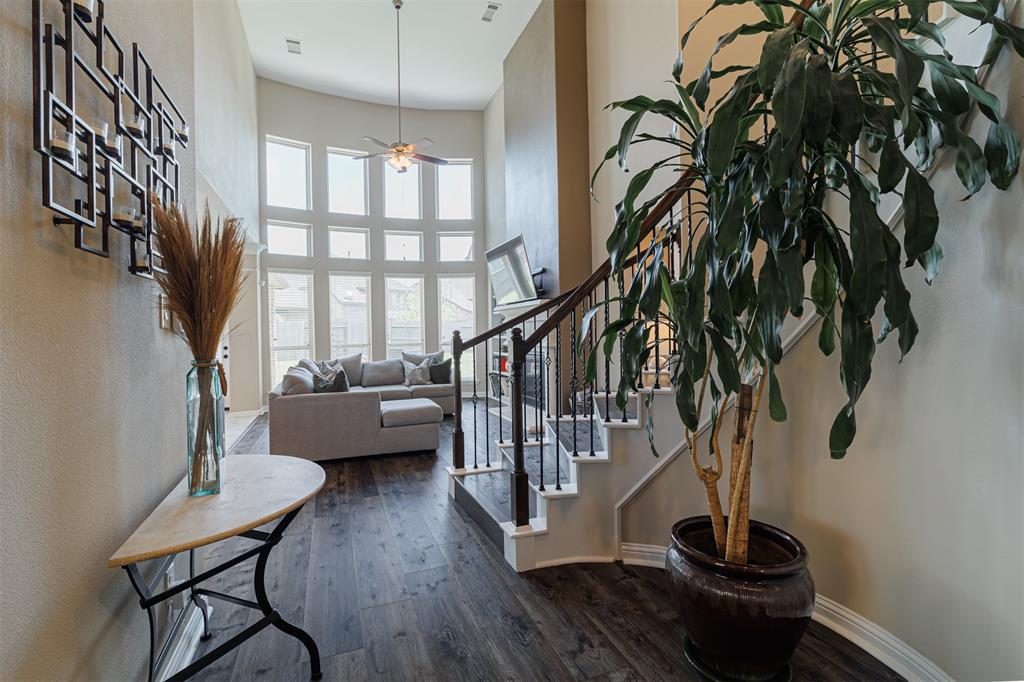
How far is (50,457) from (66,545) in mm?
224

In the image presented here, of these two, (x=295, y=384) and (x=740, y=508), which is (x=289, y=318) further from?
(x=740, y=508)

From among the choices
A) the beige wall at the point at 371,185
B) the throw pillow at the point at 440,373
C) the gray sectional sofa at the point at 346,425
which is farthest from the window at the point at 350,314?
the gray sectional sofa at the point at 346,425

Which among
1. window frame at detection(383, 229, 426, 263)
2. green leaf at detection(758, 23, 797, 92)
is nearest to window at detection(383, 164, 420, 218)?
window frame at detection(383, 229, 426, 263)

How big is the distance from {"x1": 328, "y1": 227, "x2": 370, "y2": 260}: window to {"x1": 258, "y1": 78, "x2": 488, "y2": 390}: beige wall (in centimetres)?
12

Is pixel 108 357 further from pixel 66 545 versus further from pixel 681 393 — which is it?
pixel 681 393

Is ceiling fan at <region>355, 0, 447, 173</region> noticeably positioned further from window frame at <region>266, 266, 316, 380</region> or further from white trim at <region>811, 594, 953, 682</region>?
white trim at <region>811, 594, 953, 682</region>

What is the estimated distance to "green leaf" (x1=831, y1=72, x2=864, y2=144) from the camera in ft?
3.61

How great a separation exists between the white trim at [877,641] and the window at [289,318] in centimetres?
813

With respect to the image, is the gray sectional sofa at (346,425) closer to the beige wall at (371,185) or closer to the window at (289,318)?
the window at (289,318)

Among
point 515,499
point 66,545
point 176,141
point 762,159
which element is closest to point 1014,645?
point 762,159

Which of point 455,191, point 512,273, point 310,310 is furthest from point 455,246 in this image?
point 512,273

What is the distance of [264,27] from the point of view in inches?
259

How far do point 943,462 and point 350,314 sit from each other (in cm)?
870

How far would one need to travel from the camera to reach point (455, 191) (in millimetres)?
9500
